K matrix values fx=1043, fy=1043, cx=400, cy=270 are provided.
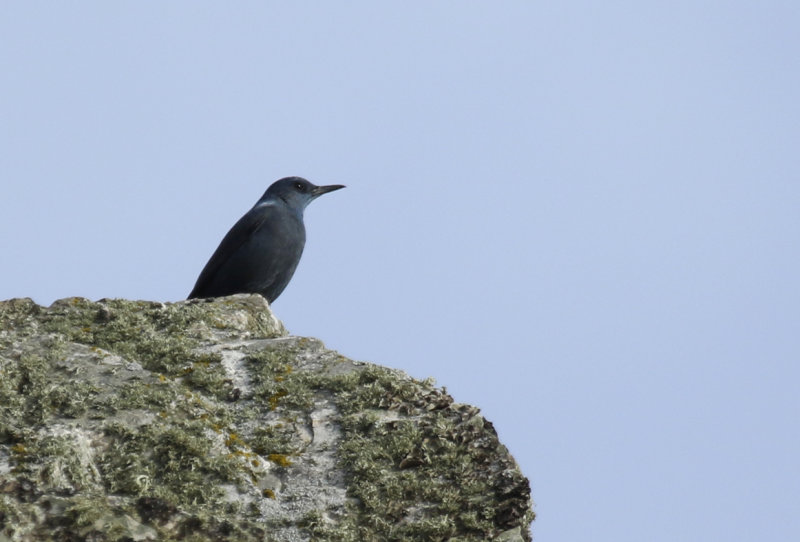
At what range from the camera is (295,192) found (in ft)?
36.1

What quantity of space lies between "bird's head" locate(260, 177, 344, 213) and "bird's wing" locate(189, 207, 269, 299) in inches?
22.6

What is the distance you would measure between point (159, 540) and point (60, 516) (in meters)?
0.32

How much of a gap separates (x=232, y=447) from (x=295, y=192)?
742 cm

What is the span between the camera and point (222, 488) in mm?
3533

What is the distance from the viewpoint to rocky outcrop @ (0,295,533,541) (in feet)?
11.0

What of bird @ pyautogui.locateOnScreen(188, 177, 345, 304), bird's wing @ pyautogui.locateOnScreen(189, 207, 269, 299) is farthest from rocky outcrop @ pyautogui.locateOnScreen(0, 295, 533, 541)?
bird's wing @ pyautogui.locateOnScreen(189, 207, 269, 299)

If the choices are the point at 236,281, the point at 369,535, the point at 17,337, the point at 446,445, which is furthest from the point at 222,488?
the point at 236,281

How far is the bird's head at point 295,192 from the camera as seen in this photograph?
1085cm

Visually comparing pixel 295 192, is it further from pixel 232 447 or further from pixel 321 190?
pixel 232 447

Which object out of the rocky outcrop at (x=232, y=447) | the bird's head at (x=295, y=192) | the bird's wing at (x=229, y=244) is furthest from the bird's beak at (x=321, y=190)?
the rocky outcrop at (x=232, y=447)

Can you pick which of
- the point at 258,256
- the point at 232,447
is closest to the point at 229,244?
the point at 258,256

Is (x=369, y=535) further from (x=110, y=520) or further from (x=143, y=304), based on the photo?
(x=143, y=304)

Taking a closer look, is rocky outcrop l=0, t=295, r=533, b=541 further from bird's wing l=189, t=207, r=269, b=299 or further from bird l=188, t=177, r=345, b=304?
bird's wing l=189, t=207, r=269, b=299

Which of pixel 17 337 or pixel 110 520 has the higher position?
pixel 17 337
